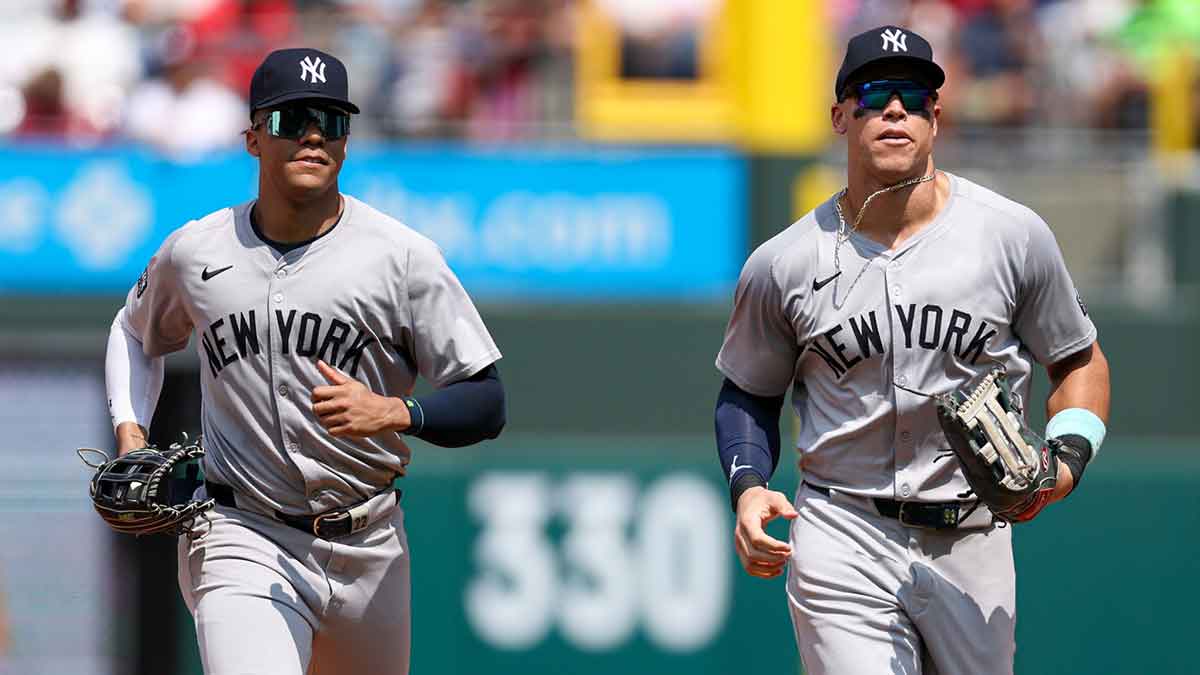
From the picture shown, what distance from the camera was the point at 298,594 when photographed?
4.84 meters

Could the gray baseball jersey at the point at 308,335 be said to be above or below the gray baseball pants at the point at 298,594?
above

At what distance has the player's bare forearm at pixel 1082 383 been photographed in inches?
186

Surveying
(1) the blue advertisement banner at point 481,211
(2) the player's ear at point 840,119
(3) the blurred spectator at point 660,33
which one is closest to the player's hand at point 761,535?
(2) the player's ear at point 840,119

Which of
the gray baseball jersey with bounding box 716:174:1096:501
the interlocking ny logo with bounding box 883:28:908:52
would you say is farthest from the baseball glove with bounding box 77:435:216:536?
the interlocking ny logo with bounding box 883:28:908:52

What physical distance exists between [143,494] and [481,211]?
6830 millimetres

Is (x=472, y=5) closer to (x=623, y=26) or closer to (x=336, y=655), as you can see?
(x=623, y=26)

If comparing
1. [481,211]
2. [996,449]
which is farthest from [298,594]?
[481,211]

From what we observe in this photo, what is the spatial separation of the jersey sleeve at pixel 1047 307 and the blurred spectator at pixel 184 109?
289 inches

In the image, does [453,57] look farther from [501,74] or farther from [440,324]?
[440,324]

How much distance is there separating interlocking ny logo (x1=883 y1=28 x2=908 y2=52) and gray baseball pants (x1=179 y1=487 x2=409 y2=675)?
5.58 ft

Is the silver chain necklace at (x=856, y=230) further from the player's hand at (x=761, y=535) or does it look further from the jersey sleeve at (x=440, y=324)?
the jersey sleeve at (x=440, y=324)

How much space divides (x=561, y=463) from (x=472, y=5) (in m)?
3.23

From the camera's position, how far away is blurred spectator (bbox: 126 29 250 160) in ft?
37.0

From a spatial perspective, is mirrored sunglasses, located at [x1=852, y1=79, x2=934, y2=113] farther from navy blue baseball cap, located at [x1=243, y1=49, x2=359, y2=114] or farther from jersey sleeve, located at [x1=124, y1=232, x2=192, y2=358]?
jersey sleeve, located at [x1=124, y1=232, x2=192, y2=358]
